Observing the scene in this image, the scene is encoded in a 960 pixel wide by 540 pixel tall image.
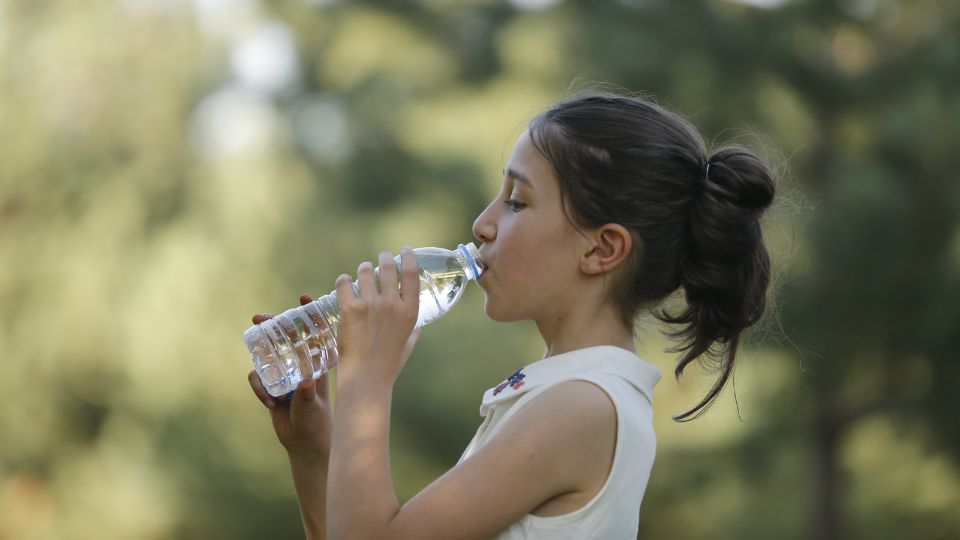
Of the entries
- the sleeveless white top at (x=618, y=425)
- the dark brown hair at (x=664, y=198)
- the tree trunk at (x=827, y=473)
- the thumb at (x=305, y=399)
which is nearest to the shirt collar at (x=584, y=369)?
the sleeveless white top at (x=618, y=425)

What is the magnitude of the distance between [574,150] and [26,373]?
5.18 m

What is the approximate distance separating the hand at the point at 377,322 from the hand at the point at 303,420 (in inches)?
10.7

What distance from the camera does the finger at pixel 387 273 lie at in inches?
59.2

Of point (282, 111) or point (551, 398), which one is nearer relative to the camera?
point (551, 398)

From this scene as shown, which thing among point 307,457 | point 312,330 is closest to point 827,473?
point 312,330

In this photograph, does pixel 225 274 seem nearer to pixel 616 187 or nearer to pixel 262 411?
pixel 262 411

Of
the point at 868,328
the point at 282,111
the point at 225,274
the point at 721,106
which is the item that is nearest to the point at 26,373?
the point at 225,274

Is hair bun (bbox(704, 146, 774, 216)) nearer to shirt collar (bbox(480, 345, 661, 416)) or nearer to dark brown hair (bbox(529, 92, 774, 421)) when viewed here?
dark brown hair (bbox(529, 92, 774, 421))

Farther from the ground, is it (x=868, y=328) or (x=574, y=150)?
(x=574, y=150)

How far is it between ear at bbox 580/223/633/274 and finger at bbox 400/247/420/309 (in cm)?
23

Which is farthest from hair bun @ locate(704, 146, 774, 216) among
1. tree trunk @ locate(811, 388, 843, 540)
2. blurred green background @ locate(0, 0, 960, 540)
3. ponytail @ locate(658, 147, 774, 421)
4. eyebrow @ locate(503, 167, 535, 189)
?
A: tree trunk @ locate(811, 388, 843, 540)

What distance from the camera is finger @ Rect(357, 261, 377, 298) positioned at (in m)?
1.50

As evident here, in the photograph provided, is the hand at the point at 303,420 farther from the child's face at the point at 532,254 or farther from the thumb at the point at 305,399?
the child's face at the point at 532,254

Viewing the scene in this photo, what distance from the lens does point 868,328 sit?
242 inches
